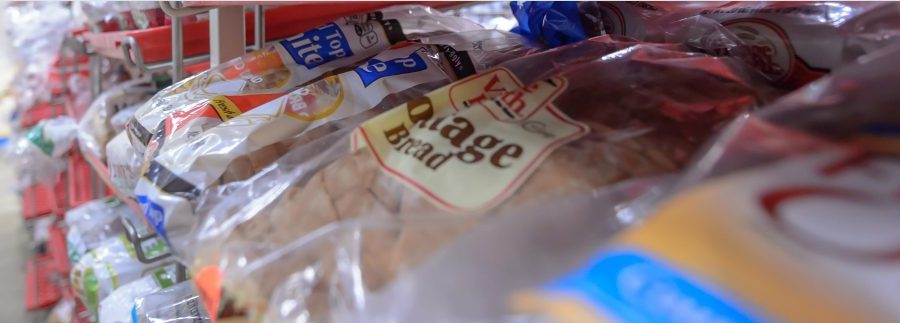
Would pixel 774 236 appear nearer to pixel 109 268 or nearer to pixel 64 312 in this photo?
pixel 109 268

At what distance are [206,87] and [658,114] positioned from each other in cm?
47

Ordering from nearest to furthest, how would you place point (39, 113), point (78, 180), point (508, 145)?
point (508, 145) < point (78, 180) < point (39, 113)

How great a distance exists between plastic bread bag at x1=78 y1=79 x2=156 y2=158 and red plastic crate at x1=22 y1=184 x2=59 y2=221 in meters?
0.93

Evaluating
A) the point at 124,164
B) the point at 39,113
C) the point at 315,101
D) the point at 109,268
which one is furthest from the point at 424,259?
the point at 39,113

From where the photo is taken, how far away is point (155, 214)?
577 millimetres

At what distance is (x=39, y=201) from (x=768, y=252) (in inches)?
106

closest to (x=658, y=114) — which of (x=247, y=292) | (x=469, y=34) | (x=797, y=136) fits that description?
(x=797, y=136)

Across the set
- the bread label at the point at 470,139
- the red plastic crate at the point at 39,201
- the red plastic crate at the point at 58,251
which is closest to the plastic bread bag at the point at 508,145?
the bread label at the point at 470,139

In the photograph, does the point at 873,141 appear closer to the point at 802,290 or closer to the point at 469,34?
the point at 802,290

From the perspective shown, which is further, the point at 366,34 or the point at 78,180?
the point at 78,180

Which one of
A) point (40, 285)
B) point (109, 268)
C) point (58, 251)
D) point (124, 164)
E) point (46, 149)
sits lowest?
point (40, 285)

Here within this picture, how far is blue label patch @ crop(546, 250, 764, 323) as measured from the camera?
239 mm

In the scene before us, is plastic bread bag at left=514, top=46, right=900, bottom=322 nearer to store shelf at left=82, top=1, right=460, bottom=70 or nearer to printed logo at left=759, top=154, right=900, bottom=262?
printed logo at left=759, top=154, right=900, bottom=262

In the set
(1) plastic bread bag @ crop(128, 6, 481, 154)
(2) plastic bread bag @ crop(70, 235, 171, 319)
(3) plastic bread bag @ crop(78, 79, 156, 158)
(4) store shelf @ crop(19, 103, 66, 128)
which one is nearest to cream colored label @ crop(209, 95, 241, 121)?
(1) plastic bread bag @ crop(128, 6, 481, 154)
